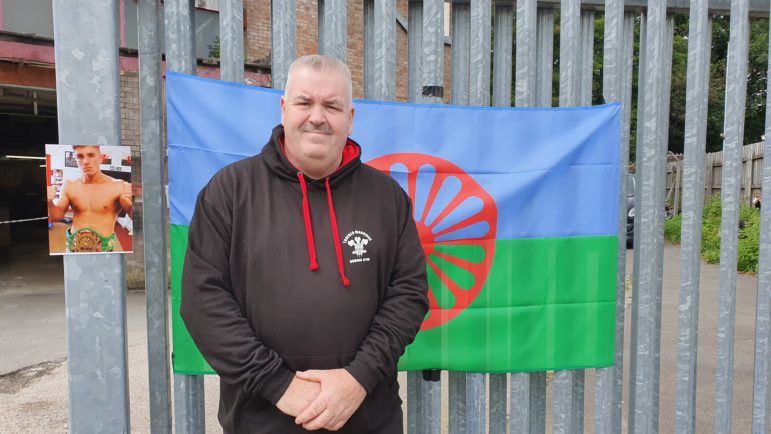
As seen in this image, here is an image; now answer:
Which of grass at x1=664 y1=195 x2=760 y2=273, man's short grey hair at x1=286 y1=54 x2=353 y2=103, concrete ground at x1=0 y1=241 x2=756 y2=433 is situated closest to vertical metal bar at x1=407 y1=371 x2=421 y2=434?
man's short grey hair at x1=286 y1=54 x2=353 y2=103

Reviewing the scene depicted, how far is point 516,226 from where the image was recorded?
2676mm

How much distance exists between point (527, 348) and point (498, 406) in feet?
1.12

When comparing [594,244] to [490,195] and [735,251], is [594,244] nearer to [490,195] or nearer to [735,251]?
[490,195]

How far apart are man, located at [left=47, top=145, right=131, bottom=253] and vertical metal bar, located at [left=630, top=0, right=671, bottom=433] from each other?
2337 mm

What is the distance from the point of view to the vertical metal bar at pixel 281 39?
2430mm

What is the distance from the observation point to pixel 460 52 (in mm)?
2721

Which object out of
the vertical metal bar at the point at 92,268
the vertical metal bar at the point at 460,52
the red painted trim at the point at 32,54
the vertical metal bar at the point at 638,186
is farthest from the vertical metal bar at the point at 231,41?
the red painted trim at the point at 32,54

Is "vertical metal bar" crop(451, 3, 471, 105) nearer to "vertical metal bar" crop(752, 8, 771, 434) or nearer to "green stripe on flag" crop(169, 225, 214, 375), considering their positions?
"green stripe on flag" crop(169, 225, 214, 375)

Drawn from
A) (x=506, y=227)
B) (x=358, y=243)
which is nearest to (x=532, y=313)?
(x=506, y=227)

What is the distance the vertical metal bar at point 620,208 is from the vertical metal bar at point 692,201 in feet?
0.96

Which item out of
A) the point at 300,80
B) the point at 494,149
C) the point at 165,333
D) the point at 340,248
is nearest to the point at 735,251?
the point at 494,149

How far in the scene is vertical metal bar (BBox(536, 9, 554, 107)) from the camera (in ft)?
9.10

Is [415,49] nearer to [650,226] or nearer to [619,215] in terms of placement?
[619,215]

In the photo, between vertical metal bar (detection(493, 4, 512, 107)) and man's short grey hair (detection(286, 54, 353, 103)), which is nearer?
man's short grey hair (detection(286, 54, 353, 103))
